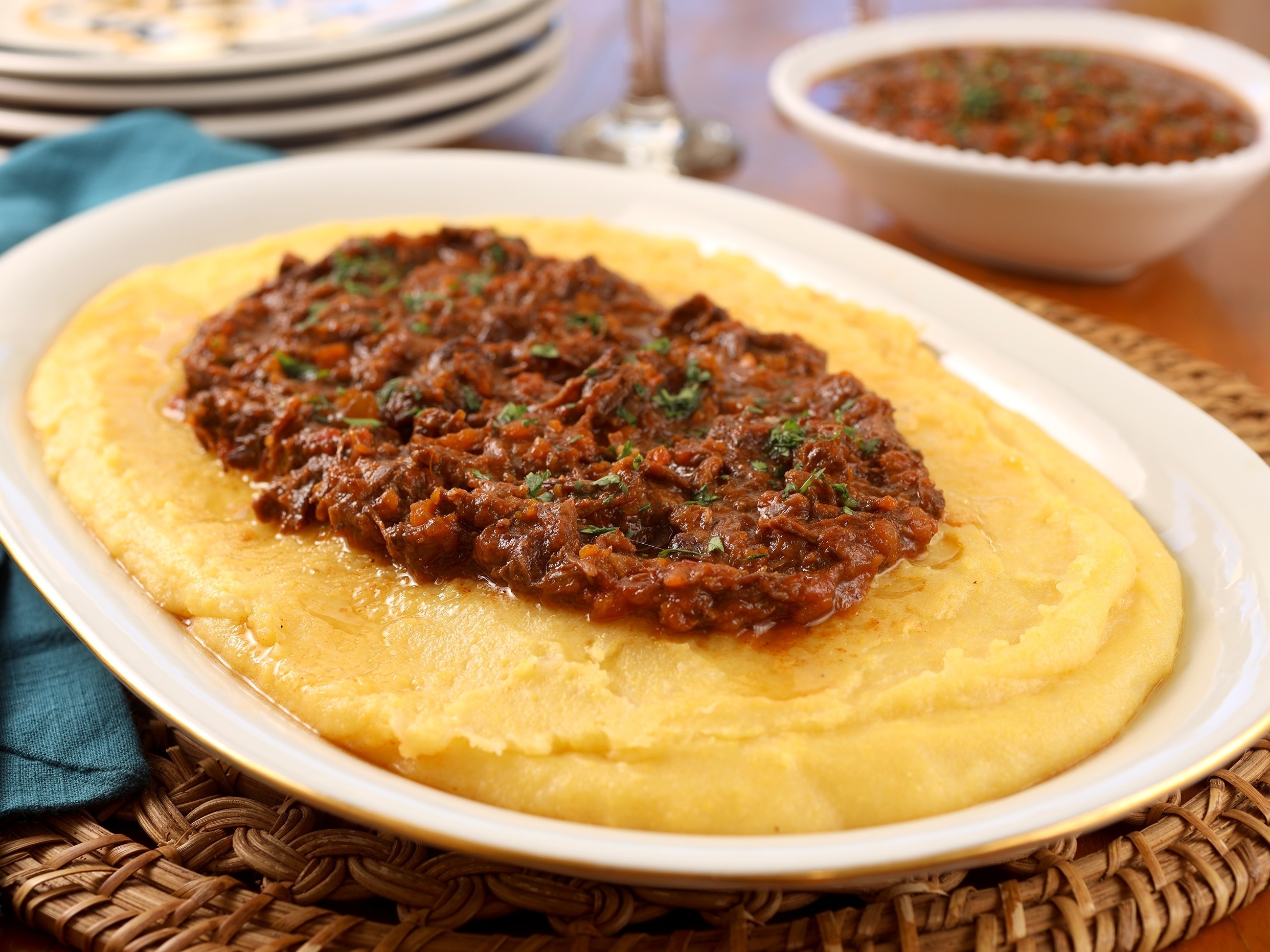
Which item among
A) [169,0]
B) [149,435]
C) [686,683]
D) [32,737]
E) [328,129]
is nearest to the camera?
[686,683]

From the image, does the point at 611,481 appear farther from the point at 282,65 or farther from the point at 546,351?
the point at 282,65

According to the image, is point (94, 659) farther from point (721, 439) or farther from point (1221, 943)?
point (1221, 943)

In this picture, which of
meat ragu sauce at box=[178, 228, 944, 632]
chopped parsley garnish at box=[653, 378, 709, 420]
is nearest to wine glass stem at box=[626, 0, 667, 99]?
meat ragu sauce at box=[178, 228, 944, 632]

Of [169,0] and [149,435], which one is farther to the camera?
[169,0]

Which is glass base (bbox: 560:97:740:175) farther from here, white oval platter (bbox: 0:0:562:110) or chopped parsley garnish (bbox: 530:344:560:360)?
chopped parsley garnish (bbox: 530:344:560:360)

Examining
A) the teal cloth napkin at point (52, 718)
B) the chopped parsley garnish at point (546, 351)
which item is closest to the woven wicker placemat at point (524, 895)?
the teal cloth napkin at point (52, 718)

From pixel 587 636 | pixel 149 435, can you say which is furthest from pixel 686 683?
pixel 149 435
